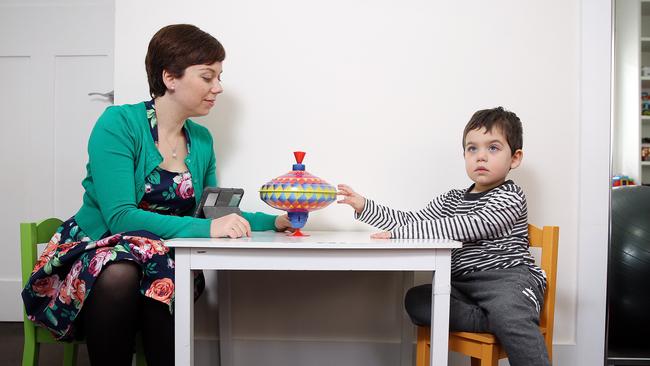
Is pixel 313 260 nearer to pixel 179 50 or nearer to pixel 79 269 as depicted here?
pixel 79 269

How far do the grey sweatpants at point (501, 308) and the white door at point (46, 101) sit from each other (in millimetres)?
1955

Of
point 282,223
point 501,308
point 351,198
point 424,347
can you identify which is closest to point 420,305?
point 424,347

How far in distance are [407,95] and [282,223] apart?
0.63 m

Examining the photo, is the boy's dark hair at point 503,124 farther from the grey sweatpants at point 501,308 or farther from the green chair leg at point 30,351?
the green chair leg at point 30,351

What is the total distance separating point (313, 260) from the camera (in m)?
1.14

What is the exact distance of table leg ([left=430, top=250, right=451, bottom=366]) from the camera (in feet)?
3.76

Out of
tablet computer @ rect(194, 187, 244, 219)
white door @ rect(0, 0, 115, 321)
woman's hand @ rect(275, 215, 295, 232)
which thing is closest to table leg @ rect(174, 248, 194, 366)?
tablet computer @ rect(194, 187, 244, 219)

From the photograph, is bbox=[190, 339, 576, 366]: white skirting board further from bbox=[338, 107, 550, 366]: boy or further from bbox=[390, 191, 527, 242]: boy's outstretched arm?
bbox=[390, 191, 527, 242]: boy's outstretched arm

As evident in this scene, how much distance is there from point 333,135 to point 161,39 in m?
0.63

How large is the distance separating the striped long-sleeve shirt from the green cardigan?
55cm

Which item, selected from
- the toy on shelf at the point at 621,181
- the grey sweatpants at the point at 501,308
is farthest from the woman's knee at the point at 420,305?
the toy on shelf at the point at 621,181

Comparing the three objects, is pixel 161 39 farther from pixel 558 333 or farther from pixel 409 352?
pixel 558 333

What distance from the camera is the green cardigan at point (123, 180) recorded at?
125 cm

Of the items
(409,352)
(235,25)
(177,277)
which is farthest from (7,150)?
(409,352)
